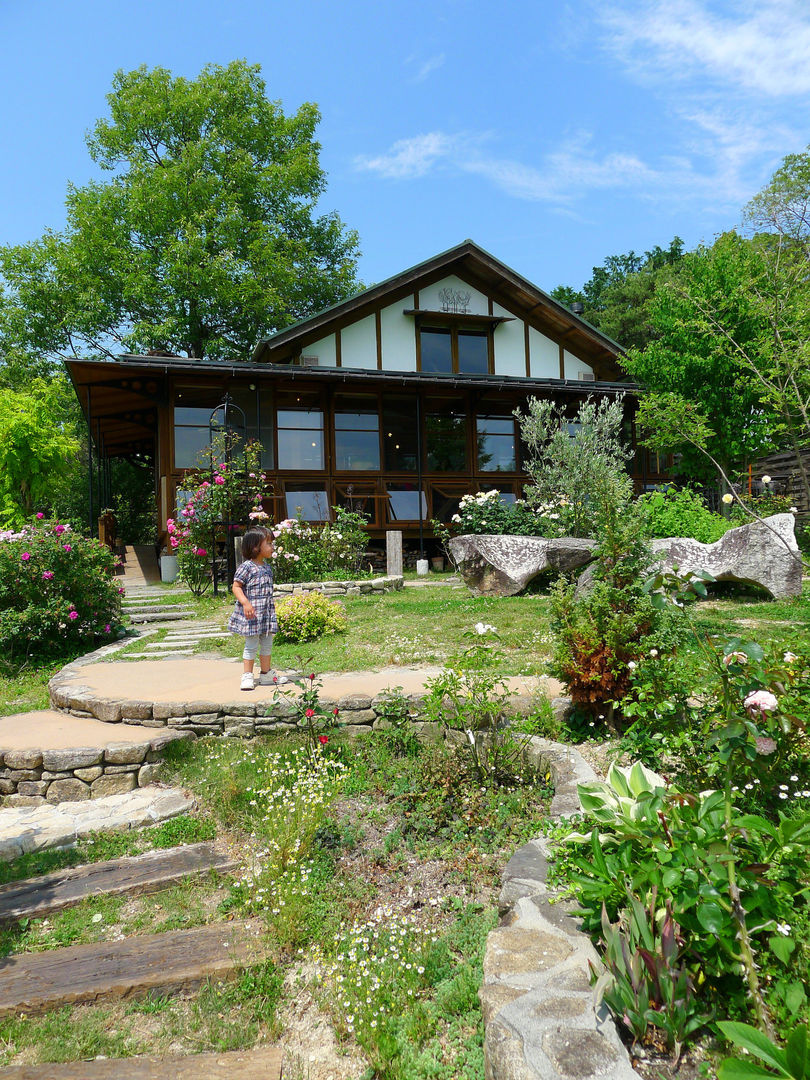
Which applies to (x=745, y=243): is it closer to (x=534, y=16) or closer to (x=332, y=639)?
(x=534, y=16)

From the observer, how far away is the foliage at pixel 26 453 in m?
15.9

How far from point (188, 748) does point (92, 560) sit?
13.6ft

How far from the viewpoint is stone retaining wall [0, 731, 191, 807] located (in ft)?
14.5

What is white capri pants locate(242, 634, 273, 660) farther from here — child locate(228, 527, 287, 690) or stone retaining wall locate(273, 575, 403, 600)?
stone retaining wall locate(273, 575, 403, 600)

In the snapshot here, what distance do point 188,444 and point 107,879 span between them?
11827mm

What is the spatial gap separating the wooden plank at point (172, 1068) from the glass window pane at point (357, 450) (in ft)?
43.4


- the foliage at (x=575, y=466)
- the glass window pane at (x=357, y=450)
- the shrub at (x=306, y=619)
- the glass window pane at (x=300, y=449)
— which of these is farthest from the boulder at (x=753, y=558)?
the glass window pane at (x=300, y=449)

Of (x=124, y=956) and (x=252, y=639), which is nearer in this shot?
(x=124, y=956)

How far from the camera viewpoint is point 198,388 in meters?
14.3

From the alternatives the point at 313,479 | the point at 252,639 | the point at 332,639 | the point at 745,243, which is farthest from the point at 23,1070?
the point at 745,243

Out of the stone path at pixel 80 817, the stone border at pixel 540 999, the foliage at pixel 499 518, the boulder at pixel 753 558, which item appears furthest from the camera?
the foliage at pixel 499 518

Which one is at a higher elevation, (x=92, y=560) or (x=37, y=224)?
(x=37, y=224)

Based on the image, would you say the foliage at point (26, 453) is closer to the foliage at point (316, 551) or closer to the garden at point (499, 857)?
the foliage at point (316, 551)

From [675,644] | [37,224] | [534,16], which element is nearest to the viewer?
[675,644]
